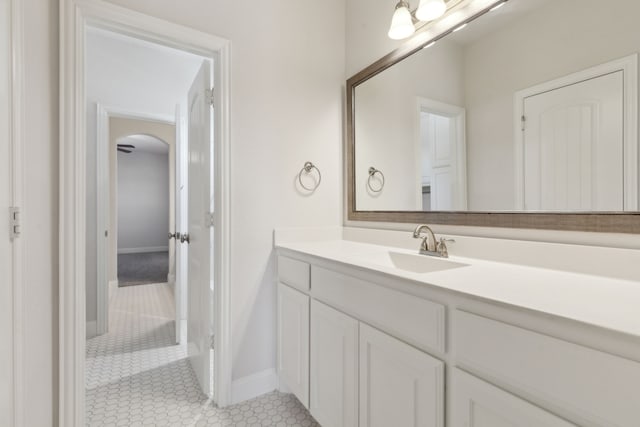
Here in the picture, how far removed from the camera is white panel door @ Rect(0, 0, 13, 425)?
0.80 meters

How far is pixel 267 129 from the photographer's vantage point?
1.75m

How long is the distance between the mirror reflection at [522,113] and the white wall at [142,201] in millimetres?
7577

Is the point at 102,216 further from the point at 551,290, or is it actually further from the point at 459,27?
the point at 551,290

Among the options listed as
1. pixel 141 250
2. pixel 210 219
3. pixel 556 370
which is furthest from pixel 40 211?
pixel 141 250

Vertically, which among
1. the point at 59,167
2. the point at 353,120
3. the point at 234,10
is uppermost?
the point at 234,10

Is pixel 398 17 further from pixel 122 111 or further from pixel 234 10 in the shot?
pixel 122 111

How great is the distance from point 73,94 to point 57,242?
63 cm

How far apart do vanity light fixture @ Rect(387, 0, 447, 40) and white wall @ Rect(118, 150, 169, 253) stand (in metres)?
7.51

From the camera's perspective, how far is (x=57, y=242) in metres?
1.25

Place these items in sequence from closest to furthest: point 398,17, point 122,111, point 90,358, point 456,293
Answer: point 456,293 → point 398,17 → point 90,358 → point 122,111

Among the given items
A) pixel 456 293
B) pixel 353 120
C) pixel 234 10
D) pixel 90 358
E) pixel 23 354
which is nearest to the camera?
pixel 456 293

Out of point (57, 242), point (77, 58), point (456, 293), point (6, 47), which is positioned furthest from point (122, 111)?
point (456, 293)

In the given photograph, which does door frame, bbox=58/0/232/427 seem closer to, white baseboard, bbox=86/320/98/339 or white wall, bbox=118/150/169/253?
white baseboard, bbox=86/320/98/339

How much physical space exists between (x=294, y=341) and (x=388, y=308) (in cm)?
73
